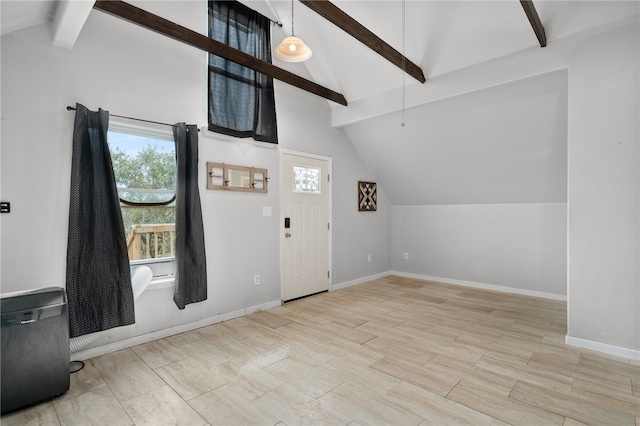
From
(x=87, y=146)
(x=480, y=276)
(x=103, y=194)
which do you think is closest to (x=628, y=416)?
(x=480, y=276)

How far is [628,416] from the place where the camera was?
6.33 ft

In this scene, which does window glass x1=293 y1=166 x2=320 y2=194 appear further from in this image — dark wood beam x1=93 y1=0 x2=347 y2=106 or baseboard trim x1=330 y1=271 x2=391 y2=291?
baseboard trim x1=330 y1=271 x2=391 y2=291

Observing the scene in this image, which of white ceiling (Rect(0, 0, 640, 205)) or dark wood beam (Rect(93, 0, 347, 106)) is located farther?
white ceiling (Rect(0, 0, 640, 205))

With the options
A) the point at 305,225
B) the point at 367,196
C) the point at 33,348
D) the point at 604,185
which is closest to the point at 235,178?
the point at 305,225

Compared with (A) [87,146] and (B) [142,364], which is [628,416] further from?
(A) [87,146]

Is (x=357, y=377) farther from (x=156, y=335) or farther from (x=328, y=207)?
(x=328, y=207)

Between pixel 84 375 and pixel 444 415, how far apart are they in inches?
105

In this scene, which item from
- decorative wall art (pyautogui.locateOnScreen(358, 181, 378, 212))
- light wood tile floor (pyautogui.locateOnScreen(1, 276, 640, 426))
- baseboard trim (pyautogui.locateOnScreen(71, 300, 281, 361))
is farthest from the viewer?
decorative wall art (pyautogui.locateOnScreen(358, 181, 378, 212))

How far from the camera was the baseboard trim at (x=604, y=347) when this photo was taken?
2.68 metres

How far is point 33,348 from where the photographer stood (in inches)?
80.4

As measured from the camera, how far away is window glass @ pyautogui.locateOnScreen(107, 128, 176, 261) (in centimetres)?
301

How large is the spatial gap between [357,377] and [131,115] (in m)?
3.07

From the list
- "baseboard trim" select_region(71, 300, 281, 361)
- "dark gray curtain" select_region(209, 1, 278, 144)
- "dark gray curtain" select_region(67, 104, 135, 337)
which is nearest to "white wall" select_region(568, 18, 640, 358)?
"dark gray curtain" select_region(209, 1, 278, 144)

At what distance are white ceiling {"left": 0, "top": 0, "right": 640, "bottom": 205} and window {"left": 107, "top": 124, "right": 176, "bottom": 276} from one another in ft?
3.71
